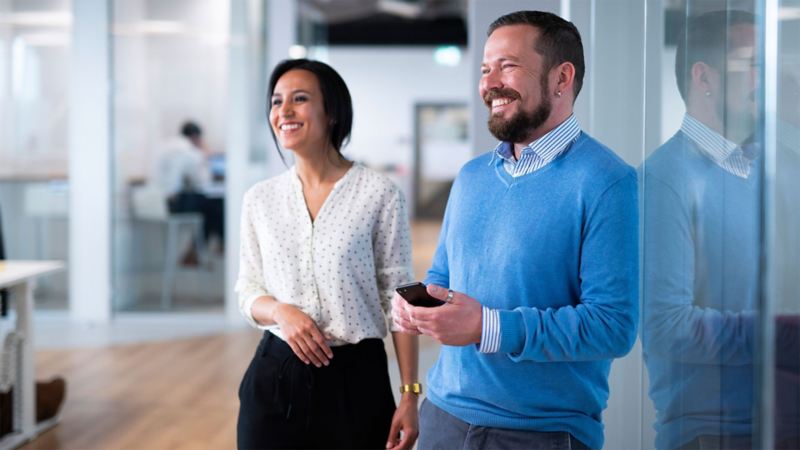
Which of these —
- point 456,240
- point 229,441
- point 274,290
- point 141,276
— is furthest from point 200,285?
point 456,240

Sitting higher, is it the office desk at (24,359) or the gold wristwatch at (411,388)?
the gold wristwatch at (411,388)

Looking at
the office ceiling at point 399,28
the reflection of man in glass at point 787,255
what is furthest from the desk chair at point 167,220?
the office ceiling at point 399,28

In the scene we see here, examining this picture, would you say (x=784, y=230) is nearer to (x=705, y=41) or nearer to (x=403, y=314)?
(x=705, y=41)

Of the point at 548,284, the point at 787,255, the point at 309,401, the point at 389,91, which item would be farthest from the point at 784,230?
the point at 389,91

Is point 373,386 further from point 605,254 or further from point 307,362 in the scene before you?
point 605,254

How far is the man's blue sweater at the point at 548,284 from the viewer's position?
65.4 inches

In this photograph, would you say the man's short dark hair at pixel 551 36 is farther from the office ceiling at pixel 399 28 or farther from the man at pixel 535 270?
the office ceiling at pixel 399 28

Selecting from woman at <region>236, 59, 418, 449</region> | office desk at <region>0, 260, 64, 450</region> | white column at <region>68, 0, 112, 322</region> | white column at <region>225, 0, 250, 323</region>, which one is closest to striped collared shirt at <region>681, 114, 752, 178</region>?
woman at <region>236, 59, 418, 449</region>

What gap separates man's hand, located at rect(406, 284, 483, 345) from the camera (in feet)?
5.40

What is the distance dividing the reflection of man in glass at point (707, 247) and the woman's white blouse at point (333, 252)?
2.18ft

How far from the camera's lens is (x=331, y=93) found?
2.48 m

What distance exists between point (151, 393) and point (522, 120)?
4412 mm

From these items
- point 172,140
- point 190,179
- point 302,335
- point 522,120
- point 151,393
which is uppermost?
point 172,140

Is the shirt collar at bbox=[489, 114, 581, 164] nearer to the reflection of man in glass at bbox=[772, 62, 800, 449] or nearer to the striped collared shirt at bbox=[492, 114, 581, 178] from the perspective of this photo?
the striped collared shirt at bbox=[492, 114, 581, 178]
